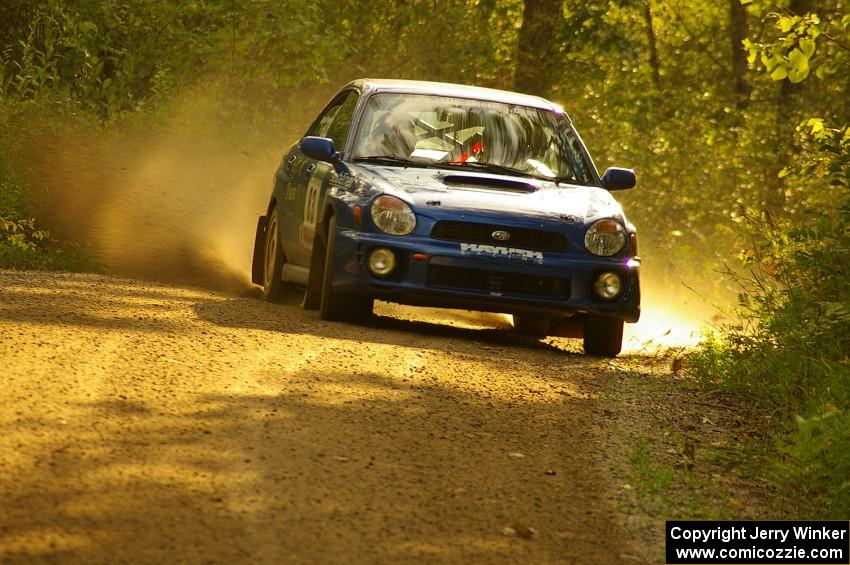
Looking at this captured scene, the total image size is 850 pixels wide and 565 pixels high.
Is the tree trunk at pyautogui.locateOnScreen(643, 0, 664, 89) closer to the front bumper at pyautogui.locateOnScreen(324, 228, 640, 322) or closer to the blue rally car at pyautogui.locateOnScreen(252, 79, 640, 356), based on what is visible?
the blue rally car at pyautogui.locateOnScreen(252, 79, 640, 356)

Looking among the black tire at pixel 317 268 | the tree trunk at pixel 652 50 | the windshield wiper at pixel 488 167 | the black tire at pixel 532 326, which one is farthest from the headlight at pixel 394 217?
the tree trunk at pixel 652 50

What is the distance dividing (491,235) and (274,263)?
8.52ft

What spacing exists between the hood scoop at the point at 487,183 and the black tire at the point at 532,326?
1592 mm

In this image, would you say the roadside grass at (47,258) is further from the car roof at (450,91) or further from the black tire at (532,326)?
the black tire at (532,326)

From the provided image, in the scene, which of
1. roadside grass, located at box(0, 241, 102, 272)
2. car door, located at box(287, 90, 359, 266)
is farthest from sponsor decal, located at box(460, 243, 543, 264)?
roadside grass, located at box(0, 241, 102, 272)

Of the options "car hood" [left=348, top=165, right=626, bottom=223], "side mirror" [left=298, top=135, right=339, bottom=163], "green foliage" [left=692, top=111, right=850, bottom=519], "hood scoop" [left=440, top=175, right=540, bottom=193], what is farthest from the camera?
"side mirror" [left=298, top=135, right=339, bottom=163]

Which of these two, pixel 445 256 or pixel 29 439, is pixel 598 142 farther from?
pixel 29 439

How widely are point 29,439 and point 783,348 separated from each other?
5393mm

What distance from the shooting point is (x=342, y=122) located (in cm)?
1181

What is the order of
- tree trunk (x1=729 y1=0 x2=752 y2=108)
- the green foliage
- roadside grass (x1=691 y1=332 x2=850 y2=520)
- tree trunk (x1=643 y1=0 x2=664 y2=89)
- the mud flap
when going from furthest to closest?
tree trunk (x1=643 y1=0 x2=664 y2=89)
tree trunk (x1=729 y1=0 x2=752 y2=108)
the mud flap
the green foliage
roadside grass (x1=691 y1=332 x2=850 y2=520)

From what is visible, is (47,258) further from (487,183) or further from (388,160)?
(487,183)

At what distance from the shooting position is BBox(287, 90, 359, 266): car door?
11.1 m

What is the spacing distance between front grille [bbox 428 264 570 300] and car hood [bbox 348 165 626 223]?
40 centimetres

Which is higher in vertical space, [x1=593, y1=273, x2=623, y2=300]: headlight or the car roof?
the car roof
